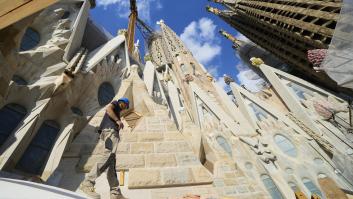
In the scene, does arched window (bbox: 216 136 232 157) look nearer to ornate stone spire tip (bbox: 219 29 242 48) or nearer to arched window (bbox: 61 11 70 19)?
arched window (bbox: 61 11 70 19)

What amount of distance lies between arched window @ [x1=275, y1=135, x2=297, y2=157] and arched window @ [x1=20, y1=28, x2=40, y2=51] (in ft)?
33.7

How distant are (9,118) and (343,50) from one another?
7.79 metres

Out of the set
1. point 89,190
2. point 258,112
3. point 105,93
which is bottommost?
point 89,190

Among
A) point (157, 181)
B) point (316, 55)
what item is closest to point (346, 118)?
point (316, 55)

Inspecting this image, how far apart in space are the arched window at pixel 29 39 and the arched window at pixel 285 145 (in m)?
10.3

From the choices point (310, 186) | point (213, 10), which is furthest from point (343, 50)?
point (213, 10)

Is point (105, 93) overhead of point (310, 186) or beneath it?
overhead

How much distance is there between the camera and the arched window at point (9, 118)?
559 cm

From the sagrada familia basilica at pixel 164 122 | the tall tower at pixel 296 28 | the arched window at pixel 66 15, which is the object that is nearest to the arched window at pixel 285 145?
the sagrada familia basilica at pixel 164 122

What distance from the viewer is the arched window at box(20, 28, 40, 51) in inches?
311

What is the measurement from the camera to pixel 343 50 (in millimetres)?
5570

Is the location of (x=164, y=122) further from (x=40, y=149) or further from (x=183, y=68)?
(x=183, y=68)

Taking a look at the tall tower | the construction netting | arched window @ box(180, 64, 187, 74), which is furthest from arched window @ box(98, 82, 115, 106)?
the tall tower

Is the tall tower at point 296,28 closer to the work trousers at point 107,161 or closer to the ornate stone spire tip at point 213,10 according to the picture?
the ornate stone spire tip at point 213,10
